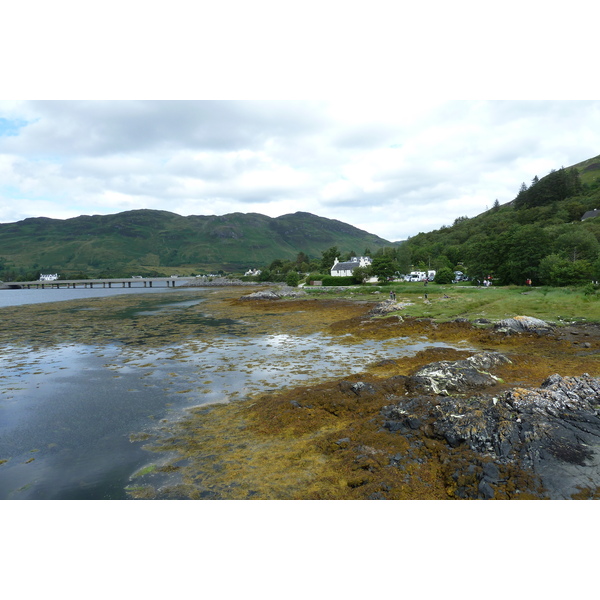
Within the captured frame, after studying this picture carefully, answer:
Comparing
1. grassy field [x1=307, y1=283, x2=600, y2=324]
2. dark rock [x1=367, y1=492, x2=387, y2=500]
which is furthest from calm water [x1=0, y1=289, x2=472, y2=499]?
grassy field [x1=307, y1=283, x2=600, y2=324]

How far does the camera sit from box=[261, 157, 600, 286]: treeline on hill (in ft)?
159

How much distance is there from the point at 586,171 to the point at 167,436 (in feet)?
772

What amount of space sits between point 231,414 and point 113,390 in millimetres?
7258

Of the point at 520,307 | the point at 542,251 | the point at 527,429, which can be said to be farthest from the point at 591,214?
the point at 527,429

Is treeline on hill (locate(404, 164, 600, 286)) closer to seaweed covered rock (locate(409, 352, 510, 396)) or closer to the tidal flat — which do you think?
the tidal flat

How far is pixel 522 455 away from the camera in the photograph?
25.9ft

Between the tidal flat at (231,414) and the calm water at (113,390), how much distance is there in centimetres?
6

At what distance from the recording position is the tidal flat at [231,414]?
8.28 metres

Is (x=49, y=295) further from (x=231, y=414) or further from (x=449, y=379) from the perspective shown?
(x=449, y=379)

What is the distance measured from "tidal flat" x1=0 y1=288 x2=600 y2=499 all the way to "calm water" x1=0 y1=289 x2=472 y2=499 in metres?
0.06

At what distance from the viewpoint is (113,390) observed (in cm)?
1623

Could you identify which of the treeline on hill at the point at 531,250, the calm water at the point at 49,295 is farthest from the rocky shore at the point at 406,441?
the calm water at the point at 49,295

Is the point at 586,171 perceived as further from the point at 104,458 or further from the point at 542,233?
the point at 104,458

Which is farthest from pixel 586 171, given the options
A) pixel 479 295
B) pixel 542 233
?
pixel 479 295
